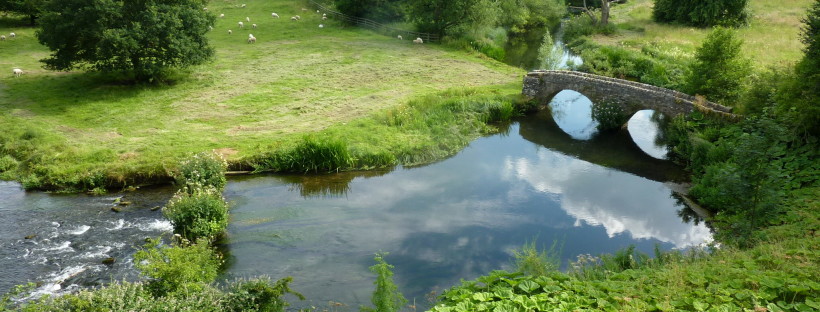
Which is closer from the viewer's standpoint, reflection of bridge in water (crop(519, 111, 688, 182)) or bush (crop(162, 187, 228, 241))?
bush (crop(162, 187, 228, 241))

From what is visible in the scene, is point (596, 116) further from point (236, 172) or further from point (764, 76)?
point (236, 172)

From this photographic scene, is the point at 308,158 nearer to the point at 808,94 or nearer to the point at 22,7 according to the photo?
the point at 808,94

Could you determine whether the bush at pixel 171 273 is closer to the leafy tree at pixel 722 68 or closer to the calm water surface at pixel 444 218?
the calm water surface at pixel 444 218

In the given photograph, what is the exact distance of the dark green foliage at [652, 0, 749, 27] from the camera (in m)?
46.1

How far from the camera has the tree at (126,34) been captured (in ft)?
91.2

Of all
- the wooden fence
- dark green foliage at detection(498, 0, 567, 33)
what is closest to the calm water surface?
the wooden fence

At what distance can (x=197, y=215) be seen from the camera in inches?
659

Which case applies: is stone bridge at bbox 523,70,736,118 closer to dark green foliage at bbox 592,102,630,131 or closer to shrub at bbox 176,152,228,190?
dark green foliage at bbox 592,102,630,131

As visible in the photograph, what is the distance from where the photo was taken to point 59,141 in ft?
74.9

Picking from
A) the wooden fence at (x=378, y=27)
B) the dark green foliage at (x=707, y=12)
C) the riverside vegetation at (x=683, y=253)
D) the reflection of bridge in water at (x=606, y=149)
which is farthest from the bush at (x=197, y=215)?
the dark green foliage at (x=707, y=12)

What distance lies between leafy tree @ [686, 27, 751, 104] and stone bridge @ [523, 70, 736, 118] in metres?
1.23

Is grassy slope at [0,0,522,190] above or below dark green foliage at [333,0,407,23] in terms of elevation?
below

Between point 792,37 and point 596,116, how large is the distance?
24074mm

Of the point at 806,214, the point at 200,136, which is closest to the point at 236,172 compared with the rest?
the point at 200,136
